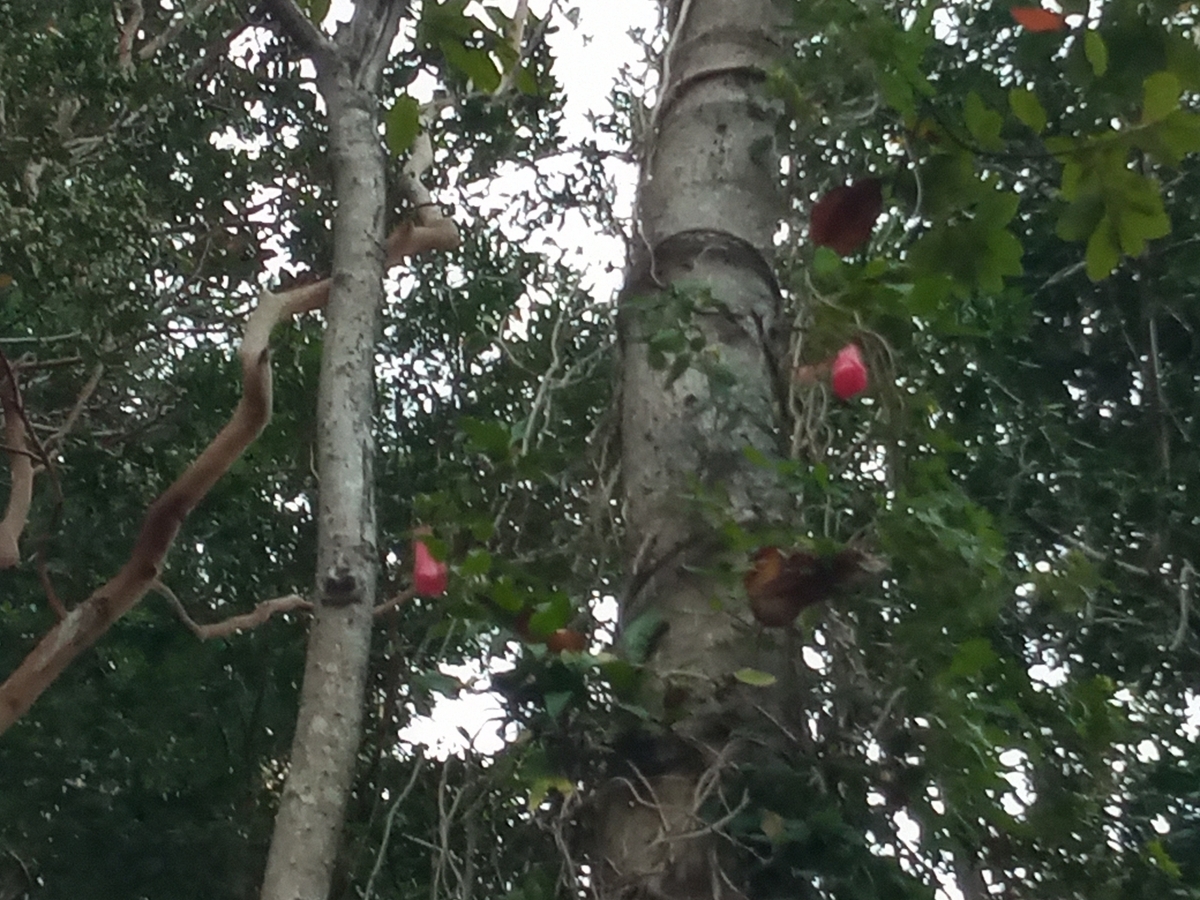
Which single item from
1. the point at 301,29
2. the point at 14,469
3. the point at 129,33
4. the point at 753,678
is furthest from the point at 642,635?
the point at 129,33

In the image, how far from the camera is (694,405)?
5.69ft

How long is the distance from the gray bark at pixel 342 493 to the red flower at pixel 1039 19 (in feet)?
3.43

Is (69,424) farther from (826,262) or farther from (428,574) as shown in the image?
(826,262)

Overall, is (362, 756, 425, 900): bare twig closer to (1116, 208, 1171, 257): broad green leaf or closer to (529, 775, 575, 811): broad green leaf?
(529, 775, 575, 811): broad green leaf

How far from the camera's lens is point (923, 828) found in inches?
57.8

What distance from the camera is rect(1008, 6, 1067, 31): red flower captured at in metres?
1.25

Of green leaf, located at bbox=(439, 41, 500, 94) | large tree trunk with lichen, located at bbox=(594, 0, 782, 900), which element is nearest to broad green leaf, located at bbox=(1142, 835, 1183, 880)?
large tree trunk with lichen, located at bbox=(594, 0, 782, 900)

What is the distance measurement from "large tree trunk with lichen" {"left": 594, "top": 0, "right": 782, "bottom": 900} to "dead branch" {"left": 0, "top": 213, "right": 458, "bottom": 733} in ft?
1.96

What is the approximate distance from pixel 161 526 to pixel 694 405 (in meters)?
1.07

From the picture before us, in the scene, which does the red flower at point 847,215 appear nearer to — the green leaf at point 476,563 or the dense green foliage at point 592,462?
the dense green foliage at point 592,462

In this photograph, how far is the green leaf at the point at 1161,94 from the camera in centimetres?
117

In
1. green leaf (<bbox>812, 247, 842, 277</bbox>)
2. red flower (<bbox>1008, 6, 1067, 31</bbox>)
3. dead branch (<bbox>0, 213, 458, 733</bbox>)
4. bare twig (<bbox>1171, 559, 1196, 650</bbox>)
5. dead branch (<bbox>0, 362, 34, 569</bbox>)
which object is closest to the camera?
red flower (<bbox>1008, 6, 1067, 31</bbox>)

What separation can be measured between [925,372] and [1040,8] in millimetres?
794

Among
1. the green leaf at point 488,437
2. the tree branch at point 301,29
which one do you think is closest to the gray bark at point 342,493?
the tree branch at point 301,29
